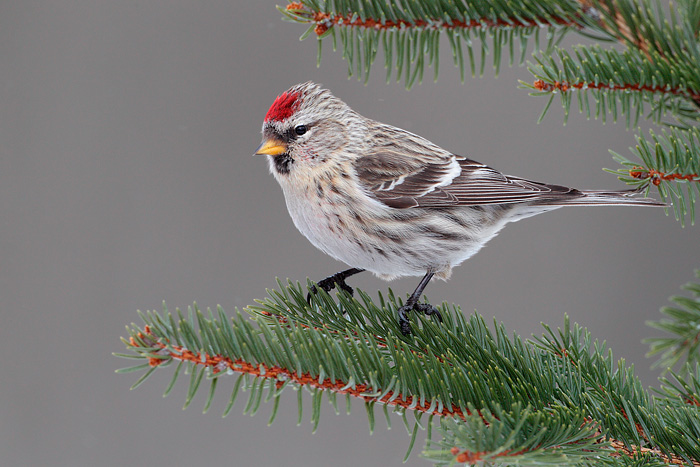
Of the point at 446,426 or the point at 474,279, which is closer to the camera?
the point at 446,426

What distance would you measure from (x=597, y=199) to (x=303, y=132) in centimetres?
95

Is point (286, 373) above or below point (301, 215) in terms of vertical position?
below

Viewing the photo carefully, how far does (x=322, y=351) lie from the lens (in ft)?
3.71

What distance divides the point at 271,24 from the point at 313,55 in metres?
0.33

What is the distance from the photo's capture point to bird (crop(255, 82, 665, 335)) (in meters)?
2.01

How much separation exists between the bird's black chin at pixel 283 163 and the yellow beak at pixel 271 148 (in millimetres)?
21

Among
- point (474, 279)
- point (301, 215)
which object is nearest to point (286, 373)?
point (301, 215)

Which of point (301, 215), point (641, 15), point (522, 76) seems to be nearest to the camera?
point (641, 15)

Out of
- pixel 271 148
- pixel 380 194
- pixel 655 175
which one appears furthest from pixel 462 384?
pixel 271 148

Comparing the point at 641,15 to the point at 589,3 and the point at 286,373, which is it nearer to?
the point at 589,3

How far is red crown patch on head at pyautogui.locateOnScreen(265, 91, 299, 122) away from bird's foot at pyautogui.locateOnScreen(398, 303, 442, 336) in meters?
0.78

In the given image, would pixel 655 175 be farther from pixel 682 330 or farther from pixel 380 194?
pixel 380 194

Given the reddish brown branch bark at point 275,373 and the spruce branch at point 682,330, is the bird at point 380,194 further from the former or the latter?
the reddish brown branch bark at point 275,373

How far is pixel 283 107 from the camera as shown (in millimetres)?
2096
